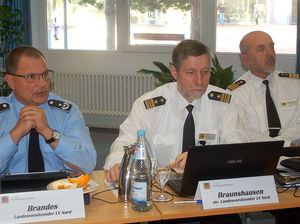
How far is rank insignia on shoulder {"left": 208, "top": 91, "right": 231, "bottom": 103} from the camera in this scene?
8.51ft

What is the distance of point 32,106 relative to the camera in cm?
221

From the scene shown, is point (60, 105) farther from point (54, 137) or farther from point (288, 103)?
point (288, 103)

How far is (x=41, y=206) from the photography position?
166cm

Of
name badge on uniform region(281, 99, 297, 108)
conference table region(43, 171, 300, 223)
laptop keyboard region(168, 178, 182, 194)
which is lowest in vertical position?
conference table region(43, 171, 300, 223)

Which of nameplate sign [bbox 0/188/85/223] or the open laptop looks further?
the open laptop

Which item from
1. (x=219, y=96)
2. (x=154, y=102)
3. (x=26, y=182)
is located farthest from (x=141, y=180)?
(x=219, y=96)

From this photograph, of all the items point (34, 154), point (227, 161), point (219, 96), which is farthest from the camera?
point (219, 96)

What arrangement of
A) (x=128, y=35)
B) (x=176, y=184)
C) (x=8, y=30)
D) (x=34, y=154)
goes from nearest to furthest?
(x=176, y=184) < (x=34, y=154) < (x=8, y=30) < (x=128, y=35)

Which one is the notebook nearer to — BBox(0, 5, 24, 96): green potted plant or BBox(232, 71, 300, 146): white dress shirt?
BBox(232, 71, 300, 146): white dress shirt

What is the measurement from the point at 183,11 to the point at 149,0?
1.57 ft

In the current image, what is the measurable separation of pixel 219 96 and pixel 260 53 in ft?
2.46

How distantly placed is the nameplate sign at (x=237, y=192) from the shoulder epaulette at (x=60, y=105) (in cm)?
89

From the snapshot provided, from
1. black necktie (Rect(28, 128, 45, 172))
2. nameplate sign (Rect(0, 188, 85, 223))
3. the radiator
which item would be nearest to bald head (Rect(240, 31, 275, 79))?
black necktie (Rect(28, 128, 45, 172))

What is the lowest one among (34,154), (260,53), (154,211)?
(154,211)
